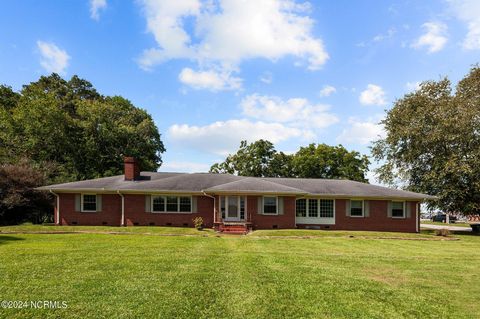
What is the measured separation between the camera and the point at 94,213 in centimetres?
2475

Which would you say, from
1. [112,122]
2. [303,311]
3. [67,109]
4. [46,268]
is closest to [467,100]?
[303,311]

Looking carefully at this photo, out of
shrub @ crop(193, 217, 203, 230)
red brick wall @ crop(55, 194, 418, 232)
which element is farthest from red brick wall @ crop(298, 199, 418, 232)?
shrub @ crop(193, 217, 203, 230)

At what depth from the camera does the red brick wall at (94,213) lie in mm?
24516

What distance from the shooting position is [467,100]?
94.6 ft

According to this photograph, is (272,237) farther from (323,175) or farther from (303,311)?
(323,175)

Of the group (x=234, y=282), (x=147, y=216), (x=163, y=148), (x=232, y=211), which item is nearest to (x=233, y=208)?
(x=232, y=211)

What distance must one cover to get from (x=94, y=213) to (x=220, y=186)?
903cm

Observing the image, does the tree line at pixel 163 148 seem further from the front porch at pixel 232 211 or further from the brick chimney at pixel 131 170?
the front porch at pixel 232 211

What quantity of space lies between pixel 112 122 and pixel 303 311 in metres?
38.1

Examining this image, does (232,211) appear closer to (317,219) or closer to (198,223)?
(198,223)

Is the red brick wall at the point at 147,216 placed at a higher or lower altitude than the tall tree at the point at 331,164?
lower

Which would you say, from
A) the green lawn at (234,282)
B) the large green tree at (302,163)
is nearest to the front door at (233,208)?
the green lawn at (234,282)

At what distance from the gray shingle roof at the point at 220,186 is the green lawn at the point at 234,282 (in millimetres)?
10109

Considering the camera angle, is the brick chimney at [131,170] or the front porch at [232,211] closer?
the front porch at [232,211]
